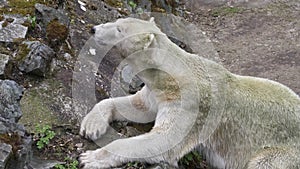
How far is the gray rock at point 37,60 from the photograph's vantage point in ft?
23.1

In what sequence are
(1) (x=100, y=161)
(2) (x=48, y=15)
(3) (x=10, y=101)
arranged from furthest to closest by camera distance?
(2) (x=48, y=15) → (1) (x=100, y=161) → (3) (x=10, y=101)

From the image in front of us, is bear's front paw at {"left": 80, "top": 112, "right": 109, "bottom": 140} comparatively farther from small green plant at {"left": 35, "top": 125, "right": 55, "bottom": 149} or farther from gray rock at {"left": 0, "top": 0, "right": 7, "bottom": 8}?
gray rock at {"left": 0, "top": 0, "right": 7, "bottom": 8}

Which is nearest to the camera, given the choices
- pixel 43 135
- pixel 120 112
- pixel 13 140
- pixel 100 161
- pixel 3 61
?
pixel 13 140

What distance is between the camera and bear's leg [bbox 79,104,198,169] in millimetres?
6004

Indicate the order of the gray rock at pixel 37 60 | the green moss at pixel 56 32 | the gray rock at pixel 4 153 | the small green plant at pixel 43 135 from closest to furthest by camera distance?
the gray rock at pixel 4 153
the small green plant at pixel 43 135
the gray rock at pixel 37 60
the green moss at pixel 56 32

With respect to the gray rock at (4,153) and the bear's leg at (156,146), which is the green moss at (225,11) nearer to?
the bear's leg at (156,146)

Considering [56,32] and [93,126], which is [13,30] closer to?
[56,32]

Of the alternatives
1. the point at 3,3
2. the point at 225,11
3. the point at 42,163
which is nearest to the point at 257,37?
the point at 225,11

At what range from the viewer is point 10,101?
5.86 m

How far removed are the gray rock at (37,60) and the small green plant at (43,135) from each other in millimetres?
940

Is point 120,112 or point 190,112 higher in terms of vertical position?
point 190,112

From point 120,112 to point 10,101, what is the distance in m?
1.65

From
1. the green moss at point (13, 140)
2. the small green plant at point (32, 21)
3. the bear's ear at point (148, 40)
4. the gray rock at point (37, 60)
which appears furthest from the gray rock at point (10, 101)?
the small green plant at point (32, 21)

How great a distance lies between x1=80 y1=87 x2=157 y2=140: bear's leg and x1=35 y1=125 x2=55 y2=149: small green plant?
1.33 ft
